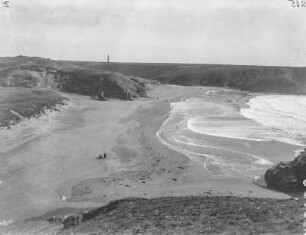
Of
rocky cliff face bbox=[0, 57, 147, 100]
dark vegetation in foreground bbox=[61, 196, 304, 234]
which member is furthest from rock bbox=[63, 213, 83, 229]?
rocky cliff face bbox=[0, 57, 147, 100]

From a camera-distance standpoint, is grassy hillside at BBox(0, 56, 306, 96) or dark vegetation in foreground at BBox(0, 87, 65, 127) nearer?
dark vegetation in foreground at BBox(0, 87, 65, 127)

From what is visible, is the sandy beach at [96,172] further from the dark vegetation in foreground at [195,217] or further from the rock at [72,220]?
the dark vegetation in foreground at [195,217]

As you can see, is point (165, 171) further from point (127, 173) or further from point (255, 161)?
point (255, 161)

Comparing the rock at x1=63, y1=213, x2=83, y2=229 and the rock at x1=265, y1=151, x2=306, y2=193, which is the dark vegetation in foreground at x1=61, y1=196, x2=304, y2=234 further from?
the rock at x1=265, y1=151, x2=306, y2=193

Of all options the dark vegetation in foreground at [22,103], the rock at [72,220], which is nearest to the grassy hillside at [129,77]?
the dark vegetation in foreground at [22,103]

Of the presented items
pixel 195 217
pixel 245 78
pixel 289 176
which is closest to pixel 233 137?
pixel 289 176

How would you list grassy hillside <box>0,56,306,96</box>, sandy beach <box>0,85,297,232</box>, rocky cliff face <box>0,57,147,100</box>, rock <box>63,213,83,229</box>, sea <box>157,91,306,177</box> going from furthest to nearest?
grassy hillside <box>0,56,306,96</box> → rocky cliff face <box>0,57,147,100</box> → sea <box>157,91,306,177</box> → sandy beach <box>0,85,297,232</box> → rock <box>63,213,83,229</box>

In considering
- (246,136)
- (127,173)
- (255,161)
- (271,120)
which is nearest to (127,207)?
(127,173)
